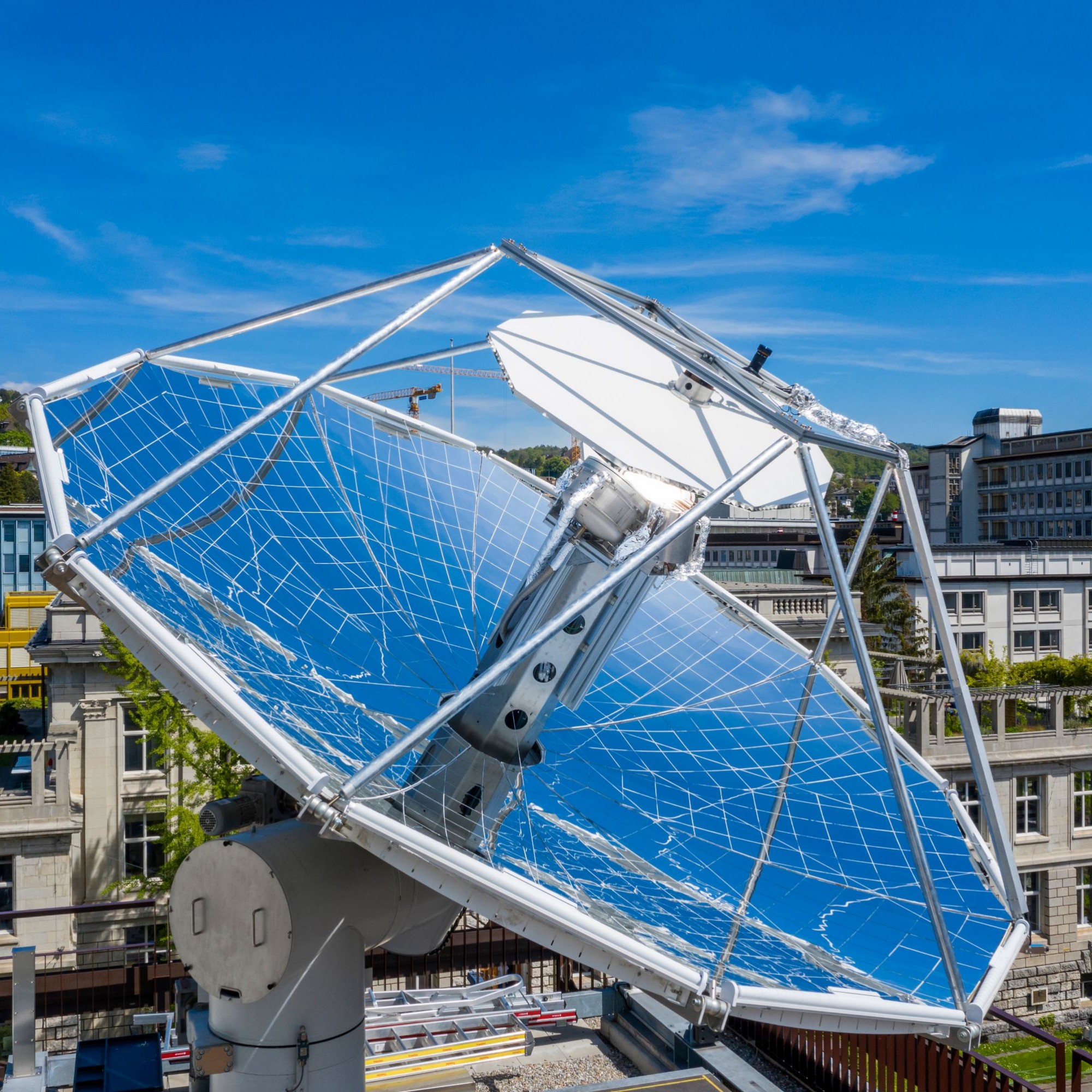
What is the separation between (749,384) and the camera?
7965 mm

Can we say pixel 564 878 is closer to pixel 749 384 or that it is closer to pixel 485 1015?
pixel 749 384

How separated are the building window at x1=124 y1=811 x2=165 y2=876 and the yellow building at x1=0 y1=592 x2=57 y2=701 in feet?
105

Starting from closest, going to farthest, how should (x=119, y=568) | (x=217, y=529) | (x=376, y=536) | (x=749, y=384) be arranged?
(x=119, y=568), (x=749, y=384), (x=217, y=529), (x=376, y=536)

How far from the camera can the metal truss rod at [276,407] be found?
670cm

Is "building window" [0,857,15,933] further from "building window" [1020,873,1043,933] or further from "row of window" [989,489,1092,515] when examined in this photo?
"row of window" [989,489,1092,515]

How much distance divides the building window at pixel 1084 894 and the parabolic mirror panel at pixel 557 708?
116ft

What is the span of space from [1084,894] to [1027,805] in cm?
404

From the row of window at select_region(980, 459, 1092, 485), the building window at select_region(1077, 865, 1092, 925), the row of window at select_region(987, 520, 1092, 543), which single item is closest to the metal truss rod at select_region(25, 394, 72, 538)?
the building window at select_region(1077, 865, 1092, 925)

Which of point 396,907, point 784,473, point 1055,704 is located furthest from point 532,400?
point 1055,704

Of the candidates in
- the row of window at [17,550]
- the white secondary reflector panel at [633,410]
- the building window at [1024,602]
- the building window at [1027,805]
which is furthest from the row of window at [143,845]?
the row of window at [17,550]

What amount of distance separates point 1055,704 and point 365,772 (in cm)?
4038

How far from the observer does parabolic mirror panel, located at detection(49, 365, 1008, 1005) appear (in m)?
8.12

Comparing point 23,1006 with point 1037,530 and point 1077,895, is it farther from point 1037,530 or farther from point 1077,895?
point 1037,530

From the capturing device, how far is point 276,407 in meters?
7.23
